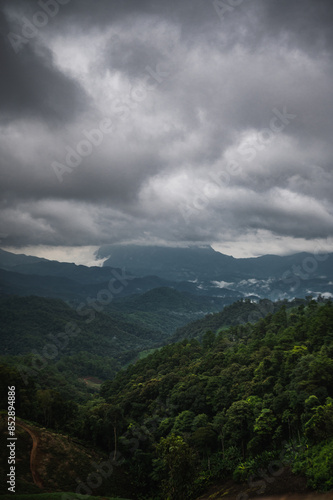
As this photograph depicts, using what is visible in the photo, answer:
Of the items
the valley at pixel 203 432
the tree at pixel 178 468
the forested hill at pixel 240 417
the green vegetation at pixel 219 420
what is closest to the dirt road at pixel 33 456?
the valley at pixel 203 432

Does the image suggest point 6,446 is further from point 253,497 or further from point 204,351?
point 204,351

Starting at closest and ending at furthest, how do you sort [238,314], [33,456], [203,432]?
1. [33,456]
2. [203,432]
3. [238,314]

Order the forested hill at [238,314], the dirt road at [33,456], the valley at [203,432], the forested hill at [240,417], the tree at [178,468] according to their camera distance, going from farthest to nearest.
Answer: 1. the forested hill at [238,314]
2. the dirt road at [33,456]
3. the valley at [203,432]
4. the forested hill at [240,417]
5. the tree at [178,468]

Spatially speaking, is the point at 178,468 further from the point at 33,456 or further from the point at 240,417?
the point at 33,456

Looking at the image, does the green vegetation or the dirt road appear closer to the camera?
the green vegetation

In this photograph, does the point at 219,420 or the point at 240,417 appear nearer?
the point at 240,417

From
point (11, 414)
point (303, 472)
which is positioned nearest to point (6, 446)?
point (11, 414)

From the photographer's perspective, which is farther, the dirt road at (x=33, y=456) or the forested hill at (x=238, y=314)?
the forested hill at (x=238, y=314)

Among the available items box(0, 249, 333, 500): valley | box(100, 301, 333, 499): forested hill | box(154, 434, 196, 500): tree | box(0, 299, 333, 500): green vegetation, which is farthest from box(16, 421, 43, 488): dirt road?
box(154, 434, 196, 500): tree

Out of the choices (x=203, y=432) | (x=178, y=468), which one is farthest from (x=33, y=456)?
(x=178, y=468)

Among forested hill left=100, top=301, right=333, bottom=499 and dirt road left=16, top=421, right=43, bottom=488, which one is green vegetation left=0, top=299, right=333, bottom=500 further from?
dirt road left=16, top=421, right=43, bottom=488

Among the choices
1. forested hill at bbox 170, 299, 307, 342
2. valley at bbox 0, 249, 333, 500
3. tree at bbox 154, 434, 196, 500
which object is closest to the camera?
tree at bbox 154, 434, 196, 500

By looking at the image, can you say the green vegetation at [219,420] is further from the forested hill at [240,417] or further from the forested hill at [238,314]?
the forested hill at [238,314]

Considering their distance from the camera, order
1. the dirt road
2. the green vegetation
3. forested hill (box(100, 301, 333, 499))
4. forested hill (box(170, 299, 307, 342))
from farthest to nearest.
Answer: forested hill (box(170, 299, 307, 342))
the dirt road
the green vegetation
forested hill (box(100, 301, 333, 499))
